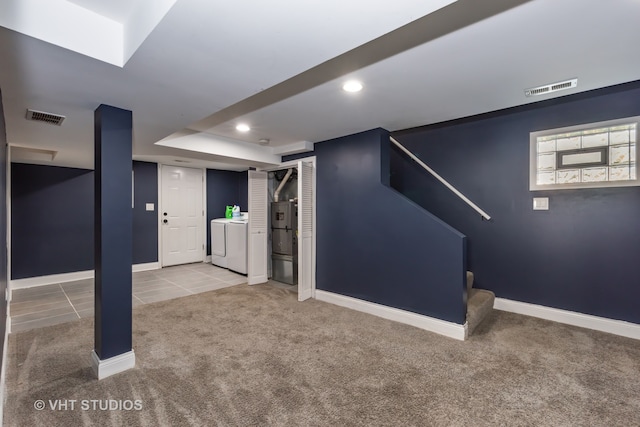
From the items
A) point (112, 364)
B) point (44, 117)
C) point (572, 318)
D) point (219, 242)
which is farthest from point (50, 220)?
point (572, 318)

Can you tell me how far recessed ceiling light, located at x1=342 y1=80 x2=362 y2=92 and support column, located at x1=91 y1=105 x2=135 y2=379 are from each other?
1674 mm

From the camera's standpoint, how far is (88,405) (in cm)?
183

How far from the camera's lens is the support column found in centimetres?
212

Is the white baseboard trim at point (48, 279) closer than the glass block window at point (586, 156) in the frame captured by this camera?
No

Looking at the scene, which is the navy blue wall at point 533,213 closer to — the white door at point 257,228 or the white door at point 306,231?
the white door at point 306,231

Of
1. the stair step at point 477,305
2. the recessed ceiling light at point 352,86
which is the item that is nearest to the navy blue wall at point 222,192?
the recessed ceiling light at point 352,86

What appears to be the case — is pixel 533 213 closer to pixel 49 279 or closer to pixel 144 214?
pixel 144 214

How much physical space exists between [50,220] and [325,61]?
544cm

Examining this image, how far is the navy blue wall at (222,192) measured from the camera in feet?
21.3

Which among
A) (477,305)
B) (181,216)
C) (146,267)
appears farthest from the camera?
(181,216)

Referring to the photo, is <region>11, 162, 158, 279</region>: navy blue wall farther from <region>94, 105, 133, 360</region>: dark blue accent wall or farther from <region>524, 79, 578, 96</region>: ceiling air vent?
<region>524, 79, 578, 96</region>: ceiling air vent

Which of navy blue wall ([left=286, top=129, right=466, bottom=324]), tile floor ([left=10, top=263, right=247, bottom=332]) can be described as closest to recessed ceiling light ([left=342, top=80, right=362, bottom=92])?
navy blue wall ([left=286, top=129, right=466, bottom=324])

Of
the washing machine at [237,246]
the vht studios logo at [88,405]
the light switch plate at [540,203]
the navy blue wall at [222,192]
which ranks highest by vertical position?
the navy blue wall at [222,192]

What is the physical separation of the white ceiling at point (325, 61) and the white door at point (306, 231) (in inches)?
45.9
